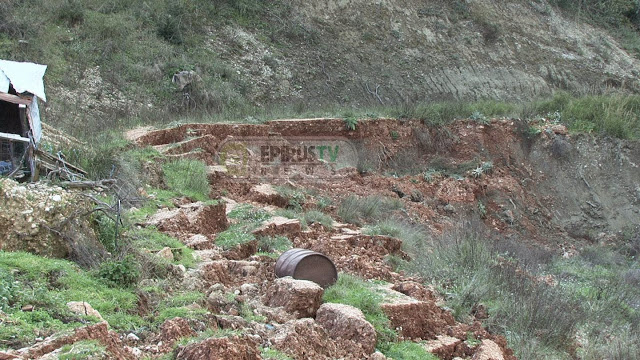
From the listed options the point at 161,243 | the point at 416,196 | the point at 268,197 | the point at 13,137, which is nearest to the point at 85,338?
the point at 161,243

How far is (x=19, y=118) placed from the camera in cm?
742

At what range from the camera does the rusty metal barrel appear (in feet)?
20.0

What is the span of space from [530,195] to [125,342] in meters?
14.2

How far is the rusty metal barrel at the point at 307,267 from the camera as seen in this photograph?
6.08 metres

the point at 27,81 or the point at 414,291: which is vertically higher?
the point at 27,81

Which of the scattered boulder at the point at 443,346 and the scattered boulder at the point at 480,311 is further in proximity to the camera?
the scattered boulder at the point at 480,311

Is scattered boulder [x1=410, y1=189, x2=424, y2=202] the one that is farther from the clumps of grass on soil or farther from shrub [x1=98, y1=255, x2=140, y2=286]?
shrub [x1=98, y1=255, x2=140, y2=286]

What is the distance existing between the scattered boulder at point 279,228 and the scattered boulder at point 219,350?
391cm

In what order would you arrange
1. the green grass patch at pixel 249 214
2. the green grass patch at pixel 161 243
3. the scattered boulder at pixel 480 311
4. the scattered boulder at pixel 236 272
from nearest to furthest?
the scattered boulder at pixel 236 272
the green grass patch at pixel 161 243
the scattered boulder at pixel 480 311
the green grass patch at pixel 249 214

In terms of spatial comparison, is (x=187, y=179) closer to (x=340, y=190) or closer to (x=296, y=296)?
(x=340, y=190)

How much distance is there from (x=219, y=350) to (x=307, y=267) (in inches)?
93.5

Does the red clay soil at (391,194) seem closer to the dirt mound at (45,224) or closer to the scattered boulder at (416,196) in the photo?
the scattered boulder at (416,196)

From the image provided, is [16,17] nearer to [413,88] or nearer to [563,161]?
[413,88]

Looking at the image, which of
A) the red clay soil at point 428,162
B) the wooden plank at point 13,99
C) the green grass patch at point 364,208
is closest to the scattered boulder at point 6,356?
the wooden plank at point 13,99
